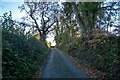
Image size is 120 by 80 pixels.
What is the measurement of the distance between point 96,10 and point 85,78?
11856 millimetres

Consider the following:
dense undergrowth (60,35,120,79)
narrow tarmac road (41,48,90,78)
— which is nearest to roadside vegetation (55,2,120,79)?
dense undergrowth (60,35,120,79)

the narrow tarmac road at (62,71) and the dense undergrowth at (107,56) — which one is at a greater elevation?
the dense undergrowth at (107,56)

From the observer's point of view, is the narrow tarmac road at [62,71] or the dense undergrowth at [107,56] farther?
the narrow tarmac road at [62,71]

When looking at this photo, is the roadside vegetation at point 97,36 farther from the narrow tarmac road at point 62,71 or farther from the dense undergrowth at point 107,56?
the narrow tarmac road at point 62,71

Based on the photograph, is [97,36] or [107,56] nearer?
[107,56]

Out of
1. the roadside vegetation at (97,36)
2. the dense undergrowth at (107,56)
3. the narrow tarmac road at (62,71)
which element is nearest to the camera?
the dense undergrowth at (107,56)

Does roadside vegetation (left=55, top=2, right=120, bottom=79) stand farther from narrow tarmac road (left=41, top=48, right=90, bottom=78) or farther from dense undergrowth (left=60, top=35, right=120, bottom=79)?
narrow tarmac road (left=41, top=48, right=90, bottom=78)

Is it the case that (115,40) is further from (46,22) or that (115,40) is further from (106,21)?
(46,22)

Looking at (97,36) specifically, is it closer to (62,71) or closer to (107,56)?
(107,56)

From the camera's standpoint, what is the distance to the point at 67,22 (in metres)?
35.1

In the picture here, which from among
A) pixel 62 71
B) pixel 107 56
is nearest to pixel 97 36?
pixel 107 56

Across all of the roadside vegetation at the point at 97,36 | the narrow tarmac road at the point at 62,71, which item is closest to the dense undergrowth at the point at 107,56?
the roadside vegetation at the point at 97,36

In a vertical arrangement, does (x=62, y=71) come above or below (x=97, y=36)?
below

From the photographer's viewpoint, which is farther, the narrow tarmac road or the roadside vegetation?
the roadside vegetation
